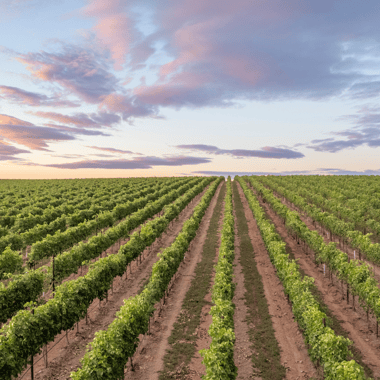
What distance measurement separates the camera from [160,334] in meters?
15.8

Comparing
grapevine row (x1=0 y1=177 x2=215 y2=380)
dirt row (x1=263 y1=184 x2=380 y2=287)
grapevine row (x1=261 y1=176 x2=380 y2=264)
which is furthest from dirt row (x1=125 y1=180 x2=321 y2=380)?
dirt row (x1=263 y1=184 x2=380 y2=287)

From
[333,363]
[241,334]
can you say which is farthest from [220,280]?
[333,363]

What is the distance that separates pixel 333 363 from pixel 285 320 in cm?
585

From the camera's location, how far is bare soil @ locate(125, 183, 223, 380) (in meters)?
13.0

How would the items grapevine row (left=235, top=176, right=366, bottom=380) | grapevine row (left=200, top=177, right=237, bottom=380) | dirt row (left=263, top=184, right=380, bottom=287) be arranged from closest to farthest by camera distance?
grapevine row (left=235, top=176, right=366, bottom=380), grapevine row (left=200, top=177, right=237, bottom=380), dirt row (left=263, top=184, right=380, bottom=287)

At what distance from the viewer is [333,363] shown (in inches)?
444

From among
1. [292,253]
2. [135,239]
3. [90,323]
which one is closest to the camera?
[90,323]

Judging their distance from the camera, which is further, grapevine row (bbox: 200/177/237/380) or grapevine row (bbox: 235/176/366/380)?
grapevine row (bbox: 200/177/237/380)

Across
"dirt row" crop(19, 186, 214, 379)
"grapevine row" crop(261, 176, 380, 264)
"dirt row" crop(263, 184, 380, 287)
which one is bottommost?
"dirt row" crop(19, 186, 214, 379)

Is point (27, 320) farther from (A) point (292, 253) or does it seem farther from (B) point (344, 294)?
(A) point (292, 253)

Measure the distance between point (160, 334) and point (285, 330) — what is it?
7054 millimetres

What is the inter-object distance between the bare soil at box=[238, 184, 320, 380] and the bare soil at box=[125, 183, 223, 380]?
5867 mm

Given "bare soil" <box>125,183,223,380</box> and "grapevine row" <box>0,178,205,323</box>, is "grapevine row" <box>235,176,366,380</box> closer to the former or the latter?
"bare soil" <box>125,183,223,380</box>

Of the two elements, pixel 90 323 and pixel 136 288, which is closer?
pixel 90 323
